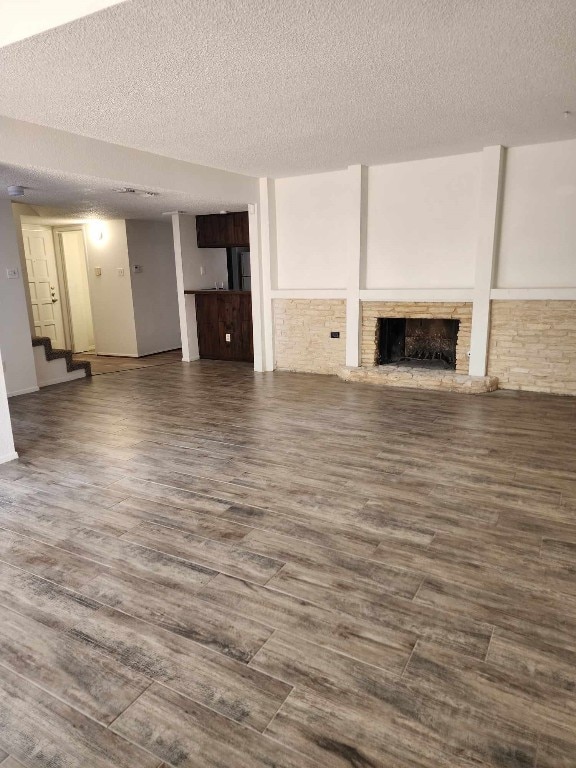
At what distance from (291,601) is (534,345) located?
4.62 metres

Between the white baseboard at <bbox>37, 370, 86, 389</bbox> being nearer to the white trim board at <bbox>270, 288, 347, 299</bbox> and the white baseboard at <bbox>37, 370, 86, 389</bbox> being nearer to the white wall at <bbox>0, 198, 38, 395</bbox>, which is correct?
the white wall at <bbox>0, 198, 38, 395</bbox>

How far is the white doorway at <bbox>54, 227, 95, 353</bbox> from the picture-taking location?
8.98m

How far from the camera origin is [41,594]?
228 cm

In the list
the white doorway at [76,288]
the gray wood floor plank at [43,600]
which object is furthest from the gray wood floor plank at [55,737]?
the white doorway at [76,288]

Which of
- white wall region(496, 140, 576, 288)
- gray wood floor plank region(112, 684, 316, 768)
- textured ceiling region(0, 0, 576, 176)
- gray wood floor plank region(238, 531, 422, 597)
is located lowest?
gray wood floor plank region(112, 684, 316, 768)

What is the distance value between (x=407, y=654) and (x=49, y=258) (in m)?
8.84

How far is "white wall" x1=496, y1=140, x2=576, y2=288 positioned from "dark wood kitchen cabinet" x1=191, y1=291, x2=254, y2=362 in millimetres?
3764

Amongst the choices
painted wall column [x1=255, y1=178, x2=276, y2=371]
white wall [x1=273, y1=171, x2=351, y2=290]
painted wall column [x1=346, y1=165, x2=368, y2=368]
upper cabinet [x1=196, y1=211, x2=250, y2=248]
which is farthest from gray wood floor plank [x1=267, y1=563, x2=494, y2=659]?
upper cabinet [x1=196, y1=211, x2=250, y2=248]

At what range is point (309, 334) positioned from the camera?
702 cm

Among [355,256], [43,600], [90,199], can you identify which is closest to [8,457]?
[43,600]

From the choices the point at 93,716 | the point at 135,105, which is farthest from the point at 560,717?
the point at 135,105

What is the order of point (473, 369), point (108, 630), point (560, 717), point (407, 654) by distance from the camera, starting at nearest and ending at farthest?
point (560, 717)
point (407, 654)
point (108, 630)
point (473, 369)

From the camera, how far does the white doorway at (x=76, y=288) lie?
8984 millimetres

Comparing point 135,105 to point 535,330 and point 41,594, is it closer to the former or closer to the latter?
point 41,594
